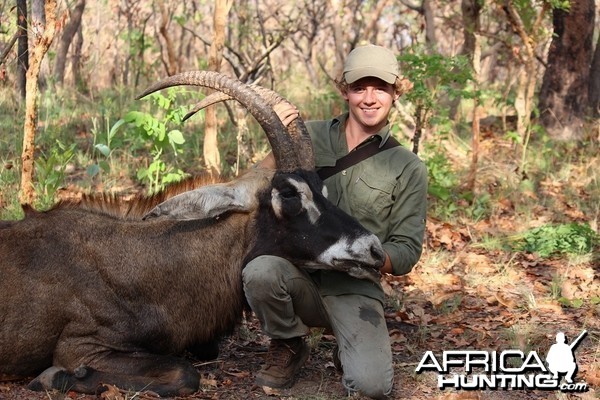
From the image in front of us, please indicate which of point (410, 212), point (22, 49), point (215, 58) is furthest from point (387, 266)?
point (22, 49)

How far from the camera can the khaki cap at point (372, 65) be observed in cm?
571

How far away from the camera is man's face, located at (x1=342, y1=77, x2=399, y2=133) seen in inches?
228

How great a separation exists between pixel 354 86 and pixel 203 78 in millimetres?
1023

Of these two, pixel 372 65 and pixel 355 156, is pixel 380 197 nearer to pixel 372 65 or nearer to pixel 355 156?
pixel 355 156

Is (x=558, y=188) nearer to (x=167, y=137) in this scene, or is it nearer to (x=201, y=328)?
(x=167, y=137)

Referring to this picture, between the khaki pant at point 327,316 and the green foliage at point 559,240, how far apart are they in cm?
340

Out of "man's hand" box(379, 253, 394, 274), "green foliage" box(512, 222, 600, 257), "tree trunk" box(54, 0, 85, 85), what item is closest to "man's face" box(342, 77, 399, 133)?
"man's hand" box(379, 253, 394, 274)

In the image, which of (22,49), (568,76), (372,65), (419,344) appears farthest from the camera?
(568,76)

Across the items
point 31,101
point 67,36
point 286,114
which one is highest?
point 67,36

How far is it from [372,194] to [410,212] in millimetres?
A: 282

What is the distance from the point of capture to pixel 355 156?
5.87 m

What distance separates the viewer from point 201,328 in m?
5.65

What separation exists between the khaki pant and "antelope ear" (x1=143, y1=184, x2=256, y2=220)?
1.31ft

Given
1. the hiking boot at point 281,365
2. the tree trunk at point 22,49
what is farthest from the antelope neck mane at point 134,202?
the tree trunk at point 22,49
